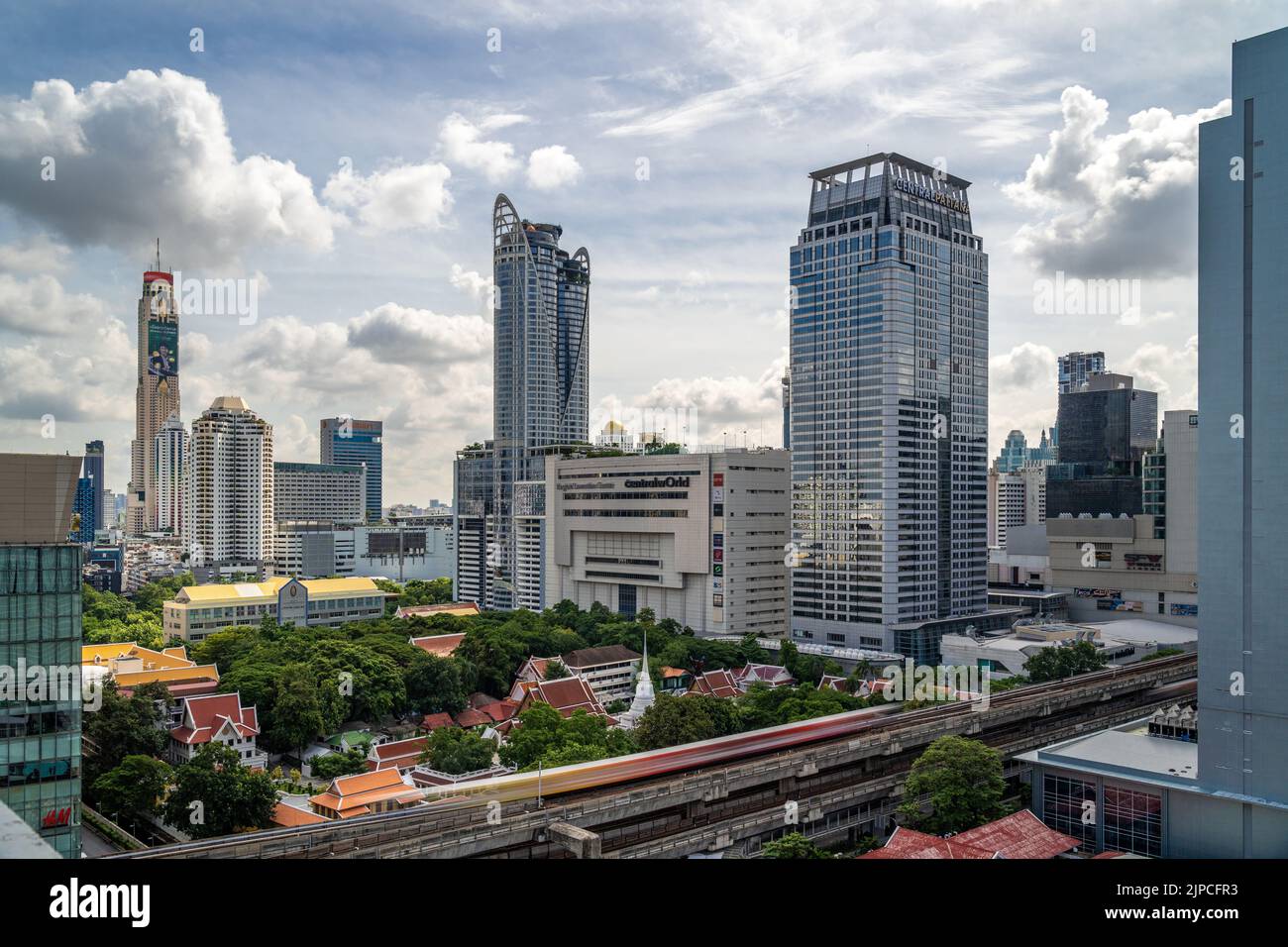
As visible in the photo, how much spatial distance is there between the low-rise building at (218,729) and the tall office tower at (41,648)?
750 cm

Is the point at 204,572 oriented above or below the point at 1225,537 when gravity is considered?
below

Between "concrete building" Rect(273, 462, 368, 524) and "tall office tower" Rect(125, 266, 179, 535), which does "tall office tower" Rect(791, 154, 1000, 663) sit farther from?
"tall office tower" Rect(125, 266, 179, 535)

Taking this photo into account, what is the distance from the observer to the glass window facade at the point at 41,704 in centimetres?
1270

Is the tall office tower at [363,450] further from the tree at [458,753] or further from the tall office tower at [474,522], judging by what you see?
the tree at [458,753]

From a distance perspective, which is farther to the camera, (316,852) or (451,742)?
(451,742)

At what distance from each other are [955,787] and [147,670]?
819 inches

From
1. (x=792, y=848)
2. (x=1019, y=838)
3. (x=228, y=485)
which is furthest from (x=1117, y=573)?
(x=228, y=485)

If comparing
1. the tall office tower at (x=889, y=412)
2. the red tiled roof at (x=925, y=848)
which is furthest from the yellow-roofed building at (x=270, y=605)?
the red tiled roof at (x=925, y=848)

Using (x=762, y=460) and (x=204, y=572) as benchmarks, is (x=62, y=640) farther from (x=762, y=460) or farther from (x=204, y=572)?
(x=204, y=572)

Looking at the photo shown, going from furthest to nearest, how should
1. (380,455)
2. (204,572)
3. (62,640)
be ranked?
(380,455) → (204,572) → (62,640)

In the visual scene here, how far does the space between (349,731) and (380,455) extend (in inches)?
3305

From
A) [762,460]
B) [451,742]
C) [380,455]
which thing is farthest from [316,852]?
[380,455]

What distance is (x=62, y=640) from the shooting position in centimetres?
1316
